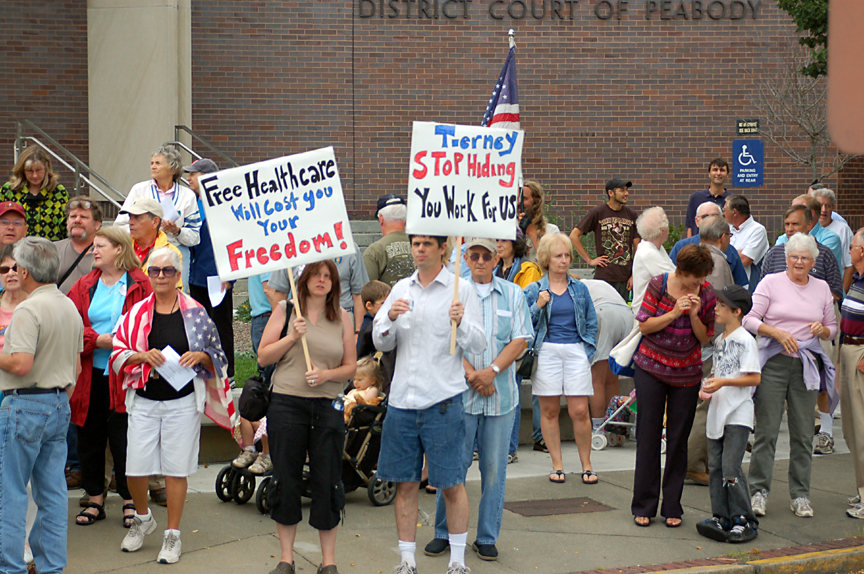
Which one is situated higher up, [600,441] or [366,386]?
[366,386]

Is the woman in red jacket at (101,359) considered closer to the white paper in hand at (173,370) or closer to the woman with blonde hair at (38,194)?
the white paper in hand at (173,370)

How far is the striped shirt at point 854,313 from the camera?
6773 millimetres

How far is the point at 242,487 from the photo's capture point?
22.4 feet

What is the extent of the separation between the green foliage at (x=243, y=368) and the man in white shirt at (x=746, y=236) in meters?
4.86

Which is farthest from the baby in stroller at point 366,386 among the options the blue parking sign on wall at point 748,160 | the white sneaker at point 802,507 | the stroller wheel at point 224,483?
the blue parking sign on wall at point 748,160

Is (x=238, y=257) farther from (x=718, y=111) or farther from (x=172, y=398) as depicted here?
(x=718, y=111)

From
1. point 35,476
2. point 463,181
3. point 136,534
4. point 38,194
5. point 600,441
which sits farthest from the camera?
point 600,441

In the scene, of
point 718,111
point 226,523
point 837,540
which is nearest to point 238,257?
point 226,523

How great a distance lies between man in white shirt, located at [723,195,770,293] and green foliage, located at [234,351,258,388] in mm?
4862

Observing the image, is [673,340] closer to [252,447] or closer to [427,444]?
[427,444]

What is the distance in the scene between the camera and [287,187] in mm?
→ 5477

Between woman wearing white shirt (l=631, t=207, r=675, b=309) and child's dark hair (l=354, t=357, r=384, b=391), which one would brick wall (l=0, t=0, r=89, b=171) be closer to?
child's dark hair (l=354, t=357, r=384, b=391)

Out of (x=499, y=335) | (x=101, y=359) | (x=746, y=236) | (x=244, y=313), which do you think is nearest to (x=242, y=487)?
(x=101, y=359)

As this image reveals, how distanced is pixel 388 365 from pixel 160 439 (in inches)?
68.2
